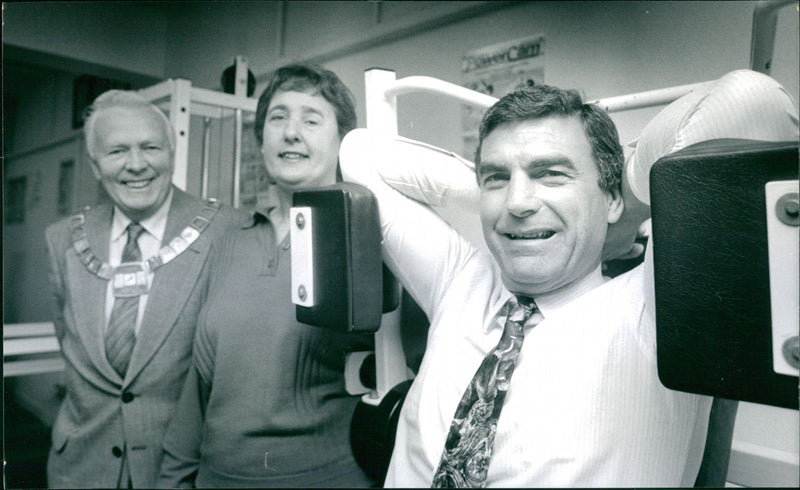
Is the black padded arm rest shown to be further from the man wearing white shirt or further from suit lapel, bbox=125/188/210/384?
suit lapel, bbox=125/188/210/384

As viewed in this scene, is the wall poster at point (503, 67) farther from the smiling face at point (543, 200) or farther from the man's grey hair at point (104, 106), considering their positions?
the man's grey hair at point (104, 106)

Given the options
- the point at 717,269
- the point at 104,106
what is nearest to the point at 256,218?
the point at 104,106

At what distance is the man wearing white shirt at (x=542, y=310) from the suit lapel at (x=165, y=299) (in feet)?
1.26

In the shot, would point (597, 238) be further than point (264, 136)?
No

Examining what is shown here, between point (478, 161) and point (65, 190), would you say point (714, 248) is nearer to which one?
point (478, 161)

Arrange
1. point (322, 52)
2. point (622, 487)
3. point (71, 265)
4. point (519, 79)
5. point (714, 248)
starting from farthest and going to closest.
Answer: point (71, 265) → point (322, 52) → point (519, 79) → point (622, 487) → point (714, 248)

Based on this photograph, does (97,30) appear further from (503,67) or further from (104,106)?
(503,67)

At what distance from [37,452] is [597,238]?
1.05 metres

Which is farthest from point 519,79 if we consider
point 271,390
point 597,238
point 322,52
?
point 271,390

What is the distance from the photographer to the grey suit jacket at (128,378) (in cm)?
102

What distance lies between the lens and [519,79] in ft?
2.51

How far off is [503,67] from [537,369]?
0.44 meters

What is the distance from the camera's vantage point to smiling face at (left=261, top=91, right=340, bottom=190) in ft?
3.37

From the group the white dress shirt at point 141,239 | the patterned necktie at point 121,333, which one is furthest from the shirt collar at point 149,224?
the patterned necktie at point 121,333
